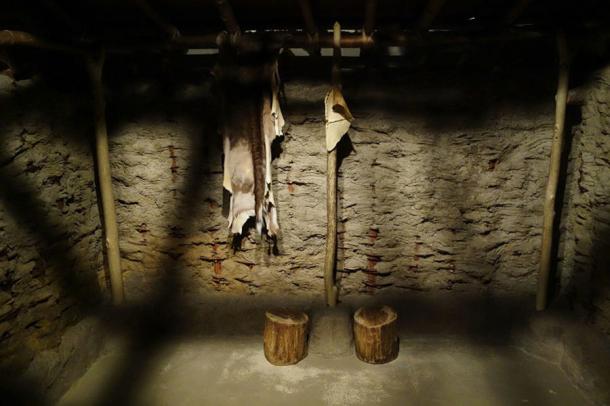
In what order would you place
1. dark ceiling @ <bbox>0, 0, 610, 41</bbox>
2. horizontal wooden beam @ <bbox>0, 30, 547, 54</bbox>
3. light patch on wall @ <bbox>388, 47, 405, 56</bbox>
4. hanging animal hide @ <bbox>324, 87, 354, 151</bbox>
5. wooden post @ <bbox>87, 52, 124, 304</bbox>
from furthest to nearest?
light patch on wall @ <bbox>388, 47, 405, 56</bbox> → wooden post @ <bbox>87, 52, 124, 304</bbox> → hanging animal hide @ <bbox>324, 87, 354, 151</bbox> → horizontal wooden beam @ <bbox>0, 30, 547, 54</bbox> → dark ceiling @ <bbox>0, 0, 610, 41</bbox>

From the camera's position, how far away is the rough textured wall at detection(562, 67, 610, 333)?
282 centimetres

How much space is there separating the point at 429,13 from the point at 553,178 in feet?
5.05

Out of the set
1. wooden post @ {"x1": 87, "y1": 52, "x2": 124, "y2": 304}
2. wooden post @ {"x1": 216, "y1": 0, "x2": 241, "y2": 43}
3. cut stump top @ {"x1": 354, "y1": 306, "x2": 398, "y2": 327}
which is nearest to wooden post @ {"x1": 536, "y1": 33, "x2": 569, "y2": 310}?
cut stump top @ {"x1": 354, "y1": 306, "x2": 398, "y2": 327}

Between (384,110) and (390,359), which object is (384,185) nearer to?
(384,110)

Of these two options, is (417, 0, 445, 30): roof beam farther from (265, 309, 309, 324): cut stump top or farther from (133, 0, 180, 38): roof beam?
(265, 309, 309, 324): cut stump top

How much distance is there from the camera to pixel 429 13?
2.54 m

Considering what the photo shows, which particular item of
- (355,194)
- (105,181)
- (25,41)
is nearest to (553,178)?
(355,194)

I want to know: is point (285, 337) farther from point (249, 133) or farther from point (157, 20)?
point (157, 20)

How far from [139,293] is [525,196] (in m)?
3.29

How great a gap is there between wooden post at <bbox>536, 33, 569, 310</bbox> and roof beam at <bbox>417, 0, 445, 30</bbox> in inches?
37.6

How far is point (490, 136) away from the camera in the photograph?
10.2 feet

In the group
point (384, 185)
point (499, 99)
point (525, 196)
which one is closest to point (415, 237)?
point (384, 185)

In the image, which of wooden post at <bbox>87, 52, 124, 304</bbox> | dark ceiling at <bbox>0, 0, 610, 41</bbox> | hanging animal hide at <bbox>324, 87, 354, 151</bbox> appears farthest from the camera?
wooden post at <bbox>87, 52, 124, 304</bbox>

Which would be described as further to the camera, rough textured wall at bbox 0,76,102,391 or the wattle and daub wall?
the wattle and daub wall
